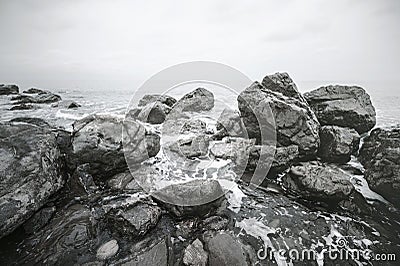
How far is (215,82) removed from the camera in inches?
209

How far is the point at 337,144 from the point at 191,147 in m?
3.98

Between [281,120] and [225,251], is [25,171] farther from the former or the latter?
[281,120]

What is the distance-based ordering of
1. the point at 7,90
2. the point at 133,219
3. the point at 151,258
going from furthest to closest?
1. the point at 7,90
2. the point at 133,219
3. the point at 151,258

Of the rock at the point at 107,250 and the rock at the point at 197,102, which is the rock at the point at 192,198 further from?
the rock at the point at 197,102

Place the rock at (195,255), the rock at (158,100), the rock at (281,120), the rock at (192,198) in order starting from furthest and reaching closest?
the rock at (158,100) < the rock at (281,120) < the rock at (192,198) < the rock at (195,255)

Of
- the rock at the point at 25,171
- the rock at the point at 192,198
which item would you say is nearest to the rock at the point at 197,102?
the rock at the point at 25,171

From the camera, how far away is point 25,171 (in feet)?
11.9

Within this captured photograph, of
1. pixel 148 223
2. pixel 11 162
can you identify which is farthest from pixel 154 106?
pixel 148 223

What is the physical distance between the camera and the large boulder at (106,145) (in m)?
4.52

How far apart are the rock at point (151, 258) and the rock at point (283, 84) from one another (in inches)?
228

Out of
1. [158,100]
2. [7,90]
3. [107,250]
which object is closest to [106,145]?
[107,250]

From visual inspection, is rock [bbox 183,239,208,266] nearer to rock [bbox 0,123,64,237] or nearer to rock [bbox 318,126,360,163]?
rock [bbox 0,123,64,237]

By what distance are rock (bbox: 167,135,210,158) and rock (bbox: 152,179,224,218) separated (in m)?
2.00

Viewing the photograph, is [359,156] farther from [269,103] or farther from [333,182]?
[269,103]
